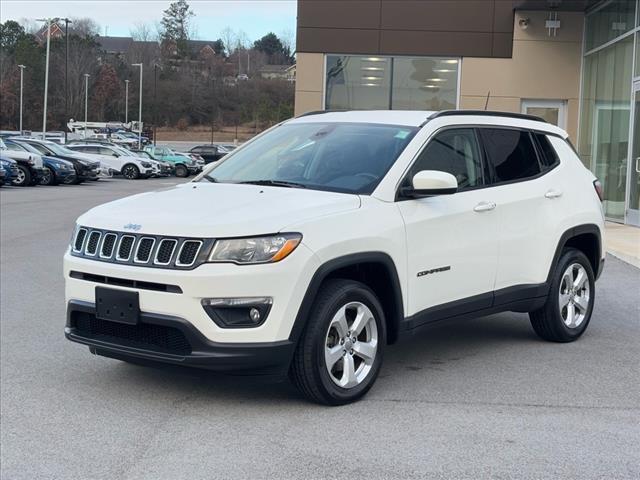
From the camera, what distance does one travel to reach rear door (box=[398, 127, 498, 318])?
5.40 metres

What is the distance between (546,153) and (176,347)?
142 inches

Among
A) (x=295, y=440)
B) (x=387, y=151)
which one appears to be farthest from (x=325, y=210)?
(x=295, y=440)

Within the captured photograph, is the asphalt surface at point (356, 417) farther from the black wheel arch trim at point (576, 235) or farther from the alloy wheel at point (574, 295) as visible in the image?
the black wheel arch trim at point (576, 235)

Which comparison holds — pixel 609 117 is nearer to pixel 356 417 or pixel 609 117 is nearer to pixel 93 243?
pixel 356 417

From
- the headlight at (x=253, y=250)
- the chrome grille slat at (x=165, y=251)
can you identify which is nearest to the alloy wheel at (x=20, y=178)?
the chrome grille slat at (x=165, y=251)

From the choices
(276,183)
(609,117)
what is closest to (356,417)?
(276,183)

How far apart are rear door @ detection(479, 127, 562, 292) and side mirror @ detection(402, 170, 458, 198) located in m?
0.87

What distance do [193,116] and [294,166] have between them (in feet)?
360

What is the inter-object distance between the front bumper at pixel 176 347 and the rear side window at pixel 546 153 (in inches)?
122

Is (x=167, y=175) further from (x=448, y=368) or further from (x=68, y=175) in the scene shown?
(x=448, y=368)

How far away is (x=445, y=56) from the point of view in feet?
65.3

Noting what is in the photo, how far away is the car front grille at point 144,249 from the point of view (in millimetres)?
4543

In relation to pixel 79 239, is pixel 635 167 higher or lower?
higher

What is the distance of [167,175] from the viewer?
148ft
